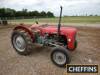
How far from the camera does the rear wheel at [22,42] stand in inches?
217

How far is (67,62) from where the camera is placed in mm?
4758

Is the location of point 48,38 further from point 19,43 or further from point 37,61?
point 19,43

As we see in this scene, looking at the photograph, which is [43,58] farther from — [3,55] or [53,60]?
[3,55]

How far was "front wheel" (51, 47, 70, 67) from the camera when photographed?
15.5 ft

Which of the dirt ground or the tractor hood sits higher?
the tractor hood

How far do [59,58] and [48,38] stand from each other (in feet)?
3.25

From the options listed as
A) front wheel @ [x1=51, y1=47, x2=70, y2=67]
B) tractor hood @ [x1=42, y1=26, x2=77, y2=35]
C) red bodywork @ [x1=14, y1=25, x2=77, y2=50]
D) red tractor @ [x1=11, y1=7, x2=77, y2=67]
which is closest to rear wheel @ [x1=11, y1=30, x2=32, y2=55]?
red tractor @ [x1=11, y1=7, x2=77, y2=67]

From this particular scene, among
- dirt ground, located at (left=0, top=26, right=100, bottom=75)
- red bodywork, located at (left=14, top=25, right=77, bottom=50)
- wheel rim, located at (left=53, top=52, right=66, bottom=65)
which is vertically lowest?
dirt ground, located at (left=0, top=26, right=100, bottom=75)

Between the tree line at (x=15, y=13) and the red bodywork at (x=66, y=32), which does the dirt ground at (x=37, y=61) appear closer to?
the red bodywork at (x=66, y=32)

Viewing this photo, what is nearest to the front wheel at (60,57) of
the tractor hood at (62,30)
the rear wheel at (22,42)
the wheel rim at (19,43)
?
the tractor hood at (62,30)

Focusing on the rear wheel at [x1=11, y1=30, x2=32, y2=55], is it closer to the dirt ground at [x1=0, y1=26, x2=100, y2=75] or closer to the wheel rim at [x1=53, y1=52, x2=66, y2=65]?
the dirt ground at [x1=0, y1=26, x2=100, y2=75]

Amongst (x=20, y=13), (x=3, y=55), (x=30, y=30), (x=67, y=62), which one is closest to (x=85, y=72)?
(x=67, y=62)

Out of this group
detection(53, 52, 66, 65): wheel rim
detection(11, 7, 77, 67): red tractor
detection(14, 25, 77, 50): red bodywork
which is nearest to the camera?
detection(53, 52, 66, 65): wheel rim

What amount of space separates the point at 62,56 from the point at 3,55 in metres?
2.40
